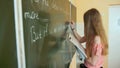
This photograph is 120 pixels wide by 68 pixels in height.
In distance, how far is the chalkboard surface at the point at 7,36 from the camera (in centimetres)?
57

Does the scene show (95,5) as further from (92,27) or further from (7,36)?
(7,36)

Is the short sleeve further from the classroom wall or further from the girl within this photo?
the classroom wall

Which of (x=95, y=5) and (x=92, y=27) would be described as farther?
(x=95, y=5)

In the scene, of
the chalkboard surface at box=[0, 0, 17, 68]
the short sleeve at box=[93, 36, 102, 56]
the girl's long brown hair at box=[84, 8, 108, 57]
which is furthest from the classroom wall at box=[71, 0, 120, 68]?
the chalkboard surface at box=[0, 0, 17, 68]

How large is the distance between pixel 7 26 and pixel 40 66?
0.35m

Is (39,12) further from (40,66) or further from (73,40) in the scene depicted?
(73,40)

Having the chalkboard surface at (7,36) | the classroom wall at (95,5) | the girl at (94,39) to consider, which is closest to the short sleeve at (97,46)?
the girl at (94,39)

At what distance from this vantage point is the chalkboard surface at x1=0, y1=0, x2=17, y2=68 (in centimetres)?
57

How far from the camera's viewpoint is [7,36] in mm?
577

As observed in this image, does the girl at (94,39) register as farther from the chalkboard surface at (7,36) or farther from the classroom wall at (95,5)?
the classroom wall at (95,5)

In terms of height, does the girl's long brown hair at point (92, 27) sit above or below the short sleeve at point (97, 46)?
above

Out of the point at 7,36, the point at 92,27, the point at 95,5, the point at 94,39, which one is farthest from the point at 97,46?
the point at 95,5

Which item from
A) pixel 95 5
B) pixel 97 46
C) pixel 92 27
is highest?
pixel 95 5

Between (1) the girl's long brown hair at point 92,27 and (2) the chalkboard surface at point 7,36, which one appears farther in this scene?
(1) the girl's long brown hair at point 92,27
